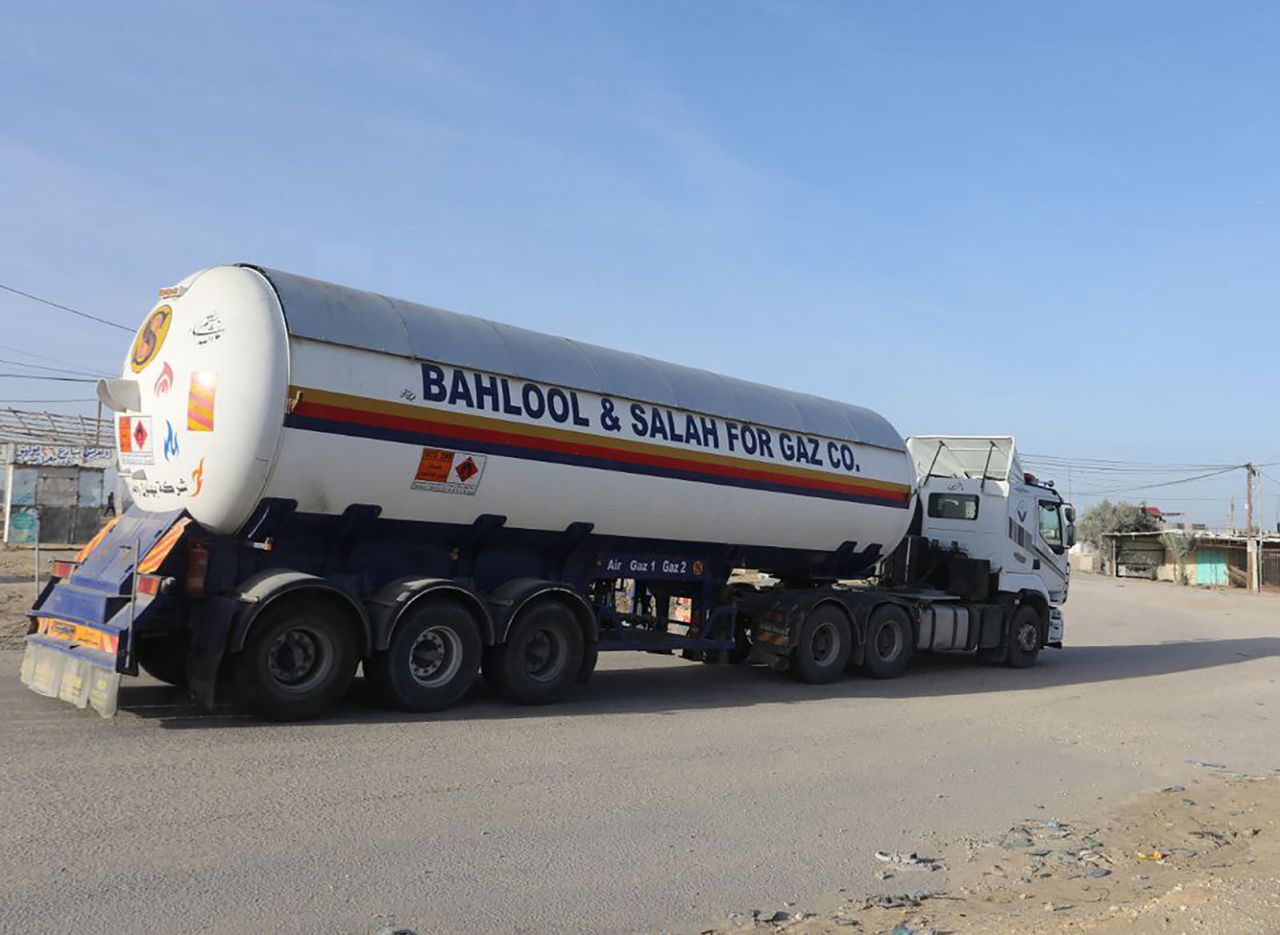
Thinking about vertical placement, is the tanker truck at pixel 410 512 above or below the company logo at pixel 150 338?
below

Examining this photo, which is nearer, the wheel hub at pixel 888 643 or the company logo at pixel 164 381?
the company logo at pixel 164 381

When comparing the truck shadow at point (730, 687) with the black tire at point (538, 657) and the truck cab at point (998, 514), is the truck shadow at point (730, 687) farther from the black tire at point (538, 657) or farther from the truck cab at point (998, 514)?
the truck cab at point (998, 514)

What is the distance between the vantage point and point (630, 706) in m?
11.3

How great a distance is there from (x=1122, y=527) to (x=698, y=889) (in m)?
65.3

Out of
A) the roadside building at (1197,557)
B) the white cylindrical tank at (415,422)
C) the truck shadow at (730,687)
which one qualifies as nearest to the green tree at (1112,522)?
the roadside building at (1197,557)

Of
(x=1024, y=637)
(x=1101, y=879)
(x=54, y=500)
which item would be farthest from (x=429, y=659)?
(x=54, y=500)

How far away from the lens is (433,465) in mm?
10086

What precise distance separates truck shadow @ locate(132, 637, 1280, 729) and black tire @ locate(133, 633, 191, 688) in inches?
7.3

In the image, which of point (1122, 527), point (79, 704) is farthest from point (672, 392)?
point (1122, 527)

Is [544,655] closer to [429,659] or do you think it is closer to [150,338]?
[429,659]

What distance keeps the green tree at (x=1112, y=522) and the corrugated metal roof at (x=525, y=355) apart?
53102mm

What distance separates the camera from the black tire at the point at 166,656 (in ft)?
31.1

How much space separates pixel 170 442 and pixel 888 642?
9.78 metres

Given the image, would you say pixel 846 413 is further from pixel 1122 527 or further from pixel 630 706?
pixel 1122 527
